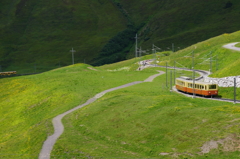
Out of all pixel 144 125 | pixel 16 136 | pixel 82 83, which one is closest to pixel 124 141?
pixel 144 125

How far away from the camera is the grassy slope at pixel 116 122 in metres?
42.2

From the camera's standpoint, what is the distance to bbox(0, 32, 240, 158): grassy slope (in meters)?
42.2

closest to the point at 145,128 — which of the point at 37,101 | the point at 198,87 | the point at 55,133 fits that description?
the point at 55,133

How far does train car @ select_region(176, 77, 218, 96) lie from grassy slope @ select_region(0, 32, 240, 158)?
16.0 ft

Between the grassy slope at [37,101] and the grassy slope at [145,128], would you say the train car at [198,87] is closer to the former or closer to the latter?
the grassy slope at [145,128]

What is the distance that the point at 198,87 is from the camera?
233 feet

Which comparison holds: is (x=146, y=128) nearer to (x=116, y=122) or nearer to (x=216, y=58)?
(x=116, y=122)

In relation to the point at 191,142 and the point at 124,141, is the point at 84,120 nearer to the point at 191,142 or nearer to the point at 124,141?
the point at 124,141

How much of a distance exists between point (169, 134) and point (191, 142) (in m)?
4.23

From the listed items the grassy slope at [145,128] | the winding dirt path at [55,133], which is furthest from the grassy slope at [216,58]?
the winding dirt path at [55,133]

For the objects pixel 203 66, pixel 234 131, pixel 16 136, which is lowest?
pixel 16 136

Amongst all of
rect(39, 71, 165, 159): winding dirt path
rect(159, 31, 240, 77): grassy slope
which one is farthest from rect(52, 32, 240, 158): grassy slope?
rect(159, 31, 240, 77): grassy slope

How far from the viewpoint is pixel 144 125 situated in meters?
49.4

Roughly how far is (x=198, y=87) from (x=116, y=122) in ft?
80.2
